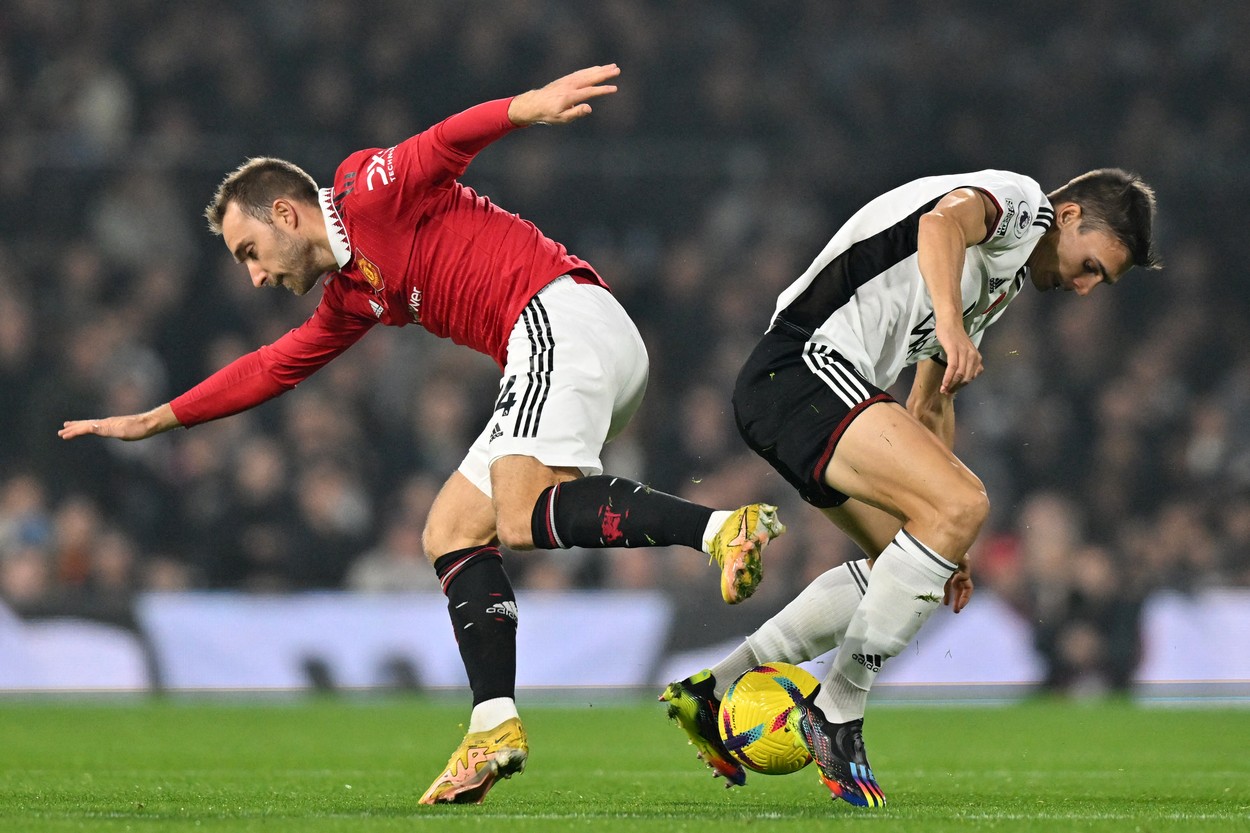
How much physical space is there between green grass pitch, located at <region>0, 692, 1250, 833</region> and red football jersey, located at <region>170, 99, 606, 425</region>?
1.40m

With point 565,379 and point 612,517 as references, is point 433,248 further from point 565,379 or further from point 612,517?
point 612,517

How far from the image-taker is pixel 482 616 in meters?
4.65

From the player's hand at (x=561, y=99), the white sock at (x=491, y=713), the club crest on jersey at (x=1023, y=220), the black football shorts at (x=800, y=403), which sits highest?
the player's hand at (x=561, y=99)

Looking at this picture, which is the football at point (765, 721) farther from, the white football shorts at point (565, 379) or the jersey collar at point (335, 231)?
the jersey collar at point (335, 231)

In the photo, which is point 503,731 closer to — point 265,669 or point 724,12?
point 265,669

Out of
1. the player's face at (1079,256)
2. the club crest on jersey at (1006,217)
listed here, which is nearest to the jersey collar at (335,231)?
the club crest on jersey at (1006,217)

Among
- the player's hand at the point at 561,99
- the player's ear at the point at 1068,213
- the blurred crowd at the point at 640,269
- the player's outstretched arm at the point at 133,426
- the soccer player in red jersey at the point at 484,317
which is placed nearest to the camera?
the player's hand at the point at 561,99

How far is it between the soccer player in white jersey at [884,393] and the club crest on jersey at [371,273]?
1.09 m

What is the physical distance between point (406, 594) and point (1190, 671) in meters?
4.95

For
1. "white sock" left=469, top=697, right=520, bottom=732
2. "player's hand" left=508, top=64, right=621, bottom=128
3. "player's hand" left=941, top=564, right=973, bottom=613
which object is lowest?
"player's hand" left=941, top=564, right=973, bottom=613

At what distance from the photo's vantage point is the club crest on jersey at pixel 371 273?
478cm

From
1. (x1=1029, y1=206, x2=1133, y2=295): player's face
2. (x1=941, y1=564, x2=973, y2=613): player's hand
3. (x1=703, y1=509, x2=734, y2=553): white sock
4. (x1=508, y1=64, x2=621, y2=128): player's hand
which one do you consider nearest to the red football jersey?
(x1=508, y1=64, x2=621, y2=128): player's hand

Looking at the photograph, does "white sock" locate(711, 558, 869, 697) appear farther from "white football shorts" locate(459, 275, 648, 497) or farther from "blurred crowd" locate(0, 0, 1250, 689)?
"blurred crowd" locate(0, 0, 1250, 689)

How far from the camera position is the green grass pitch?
3975 millimetres
